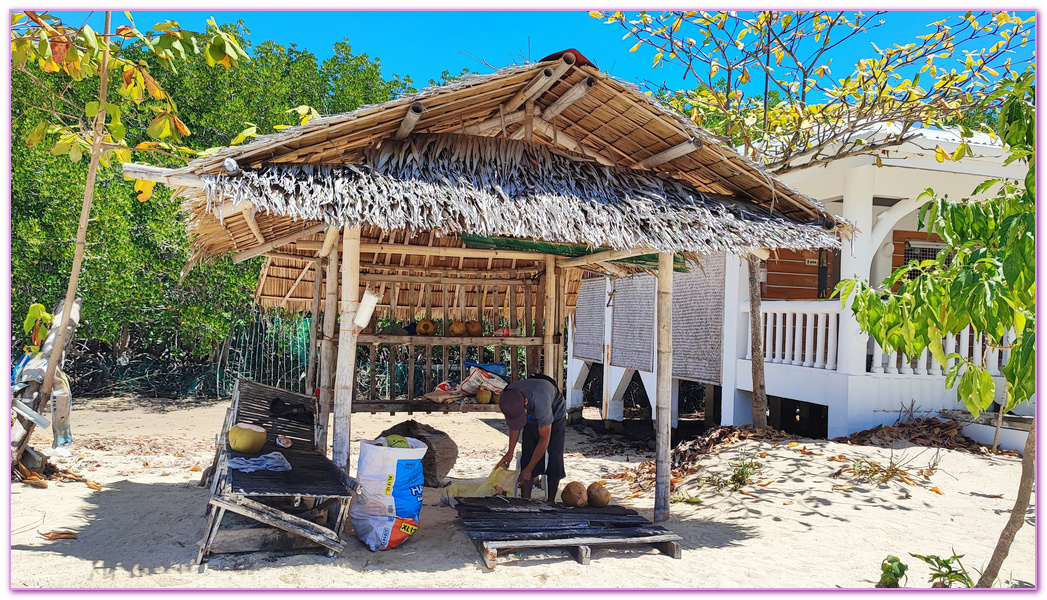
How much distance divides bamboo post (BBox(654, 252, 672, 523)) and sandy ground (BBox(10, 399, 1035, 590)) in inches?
10.9

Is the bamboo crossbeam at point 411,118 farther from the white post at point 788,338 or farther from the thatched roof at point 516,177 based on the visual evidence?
the white post at point 788,338

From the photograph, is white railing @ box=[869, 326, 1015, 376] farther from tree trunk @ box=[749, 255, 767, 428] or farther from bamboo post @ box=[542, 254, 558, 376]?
bamboo post @ box=[542, 254, 558, 376]

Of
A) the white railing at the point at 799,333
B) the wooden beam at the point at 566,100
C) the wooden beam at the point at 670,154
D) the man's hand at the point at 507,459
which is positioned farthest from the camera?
the white railing at the point at 799,333

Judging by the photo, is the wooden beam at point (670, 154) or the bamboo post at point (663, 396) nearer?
the wooden beam at point (670, 154)

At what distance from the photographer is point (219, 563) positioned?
14.7 feet

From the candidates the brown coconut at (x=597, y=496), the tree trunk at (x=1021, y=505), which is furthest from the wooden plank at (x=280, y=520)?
the tree trunk at (x=1021, y=505)

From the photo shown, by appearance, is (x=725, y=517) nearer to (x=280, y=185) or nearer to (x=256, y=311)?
(x=280, y=185)

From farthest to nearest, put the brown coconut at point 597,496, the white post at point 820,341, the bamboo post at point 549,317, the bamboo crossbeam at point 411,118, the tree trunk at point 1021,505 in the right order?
1. the white post at point 820,341
2. the bamboo post at point 549,317
3. the brown coconut at point 597,496
4. the bamboo crossbeam at point 411,118
5. the tree trunk at point 1021,505

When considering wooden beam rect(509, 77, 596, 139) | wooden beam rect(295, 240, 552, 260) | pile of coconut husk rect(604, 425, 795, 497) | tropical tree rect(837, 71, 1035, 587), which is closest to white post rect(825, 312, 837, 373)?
pile of coconut husk rect(604, 425, 795, 497)

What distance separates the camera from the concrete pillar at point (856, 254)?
8469 millimetres

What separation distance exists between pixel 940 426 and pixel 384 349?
1212 cm

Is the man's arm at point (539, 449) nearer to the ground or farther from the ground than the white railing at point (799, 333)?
nearer to the ground

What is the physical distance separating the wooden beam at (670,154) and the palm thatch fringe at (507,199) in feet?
0.50

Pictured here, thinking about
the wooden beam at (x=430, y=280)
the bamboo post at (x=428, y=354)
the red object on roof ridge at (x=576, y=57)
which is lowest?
the bamboo post at (x=428, y=354)
